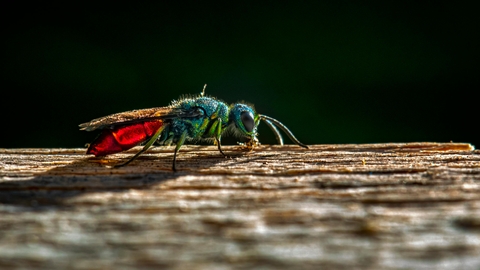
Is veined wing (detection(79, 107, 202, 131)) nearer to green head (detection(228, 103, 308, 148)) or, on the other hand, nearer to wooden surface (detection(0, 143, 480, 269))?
green head (detection(228, 103, 308, 148))

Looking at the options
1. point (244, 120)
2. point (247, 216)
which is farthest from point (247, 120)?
point (247, 216)

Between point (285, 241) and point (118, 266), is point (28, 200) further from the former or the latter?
point (285, 241)

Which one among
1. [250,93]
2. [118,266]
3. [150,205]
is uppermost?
[250,93]

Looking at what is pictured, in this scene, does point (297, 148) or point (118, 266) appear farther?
point (297, 148)

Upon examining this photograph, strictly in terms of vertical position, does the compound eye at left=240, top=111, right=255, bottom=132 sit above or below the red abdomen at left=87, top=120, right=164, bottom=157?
above

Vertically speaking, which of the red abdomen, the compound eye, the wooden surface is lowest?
the wooden surface

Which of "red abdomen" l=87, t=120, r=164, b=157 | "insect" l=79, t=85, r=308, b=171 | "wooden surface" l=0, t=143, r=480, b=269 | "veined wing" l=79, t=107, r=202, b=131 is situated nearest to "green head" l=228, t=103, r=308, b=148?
"insect" l=79, t=85, r=308, b=171

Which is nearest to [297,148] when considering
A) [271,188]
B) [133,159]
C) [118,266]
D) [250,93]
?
[133,159]
